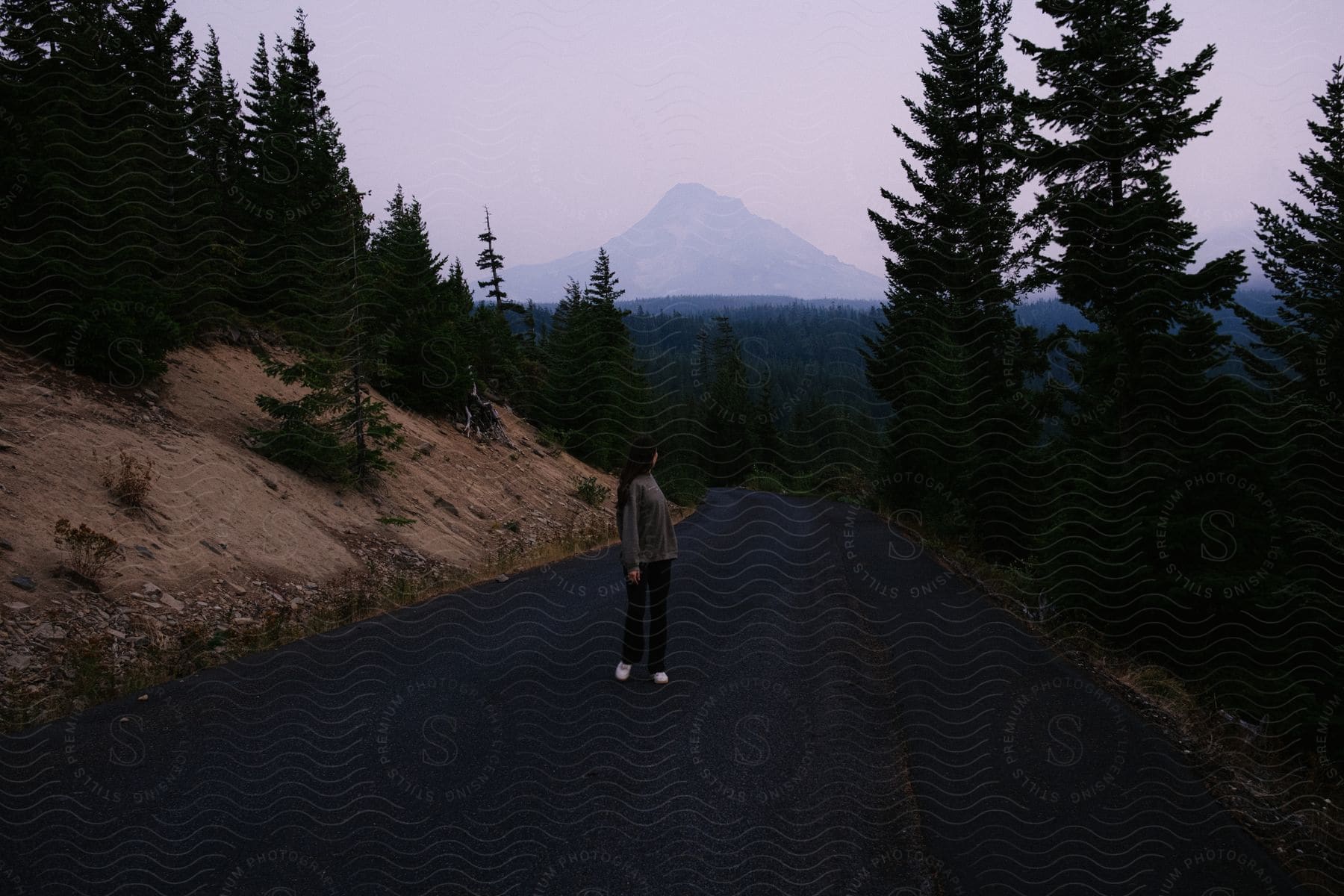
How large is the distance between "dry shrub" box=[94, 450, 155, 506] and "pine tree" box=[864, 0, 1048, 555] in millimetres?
17165

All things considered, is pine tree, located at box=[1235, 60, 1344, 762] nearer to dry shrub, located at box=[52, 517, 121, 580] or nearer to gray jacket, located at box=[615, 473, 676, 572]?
gray jacket, located at box=[615, 473, 676, 572]

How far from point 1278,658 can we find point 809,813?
13214mm

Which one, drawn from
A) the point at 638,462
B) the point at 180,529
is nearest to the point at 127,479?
the point at 180,529

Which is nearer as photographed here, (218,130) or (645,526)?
(645,526)

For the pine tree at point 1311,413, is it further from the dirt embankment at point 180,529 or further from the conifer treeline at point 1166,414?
the dirt embankment at point 180,529

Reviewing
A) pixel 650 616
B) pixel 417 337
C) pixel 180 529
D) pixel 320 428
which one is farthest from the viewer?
pixel 417 337

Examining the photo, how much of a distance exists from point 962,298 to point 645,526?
17.0 meters

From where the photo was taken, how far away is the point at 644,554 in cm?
636

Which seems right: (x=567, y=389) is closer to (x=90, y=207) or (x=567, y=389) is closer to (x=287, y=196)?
(x=287, y=196)

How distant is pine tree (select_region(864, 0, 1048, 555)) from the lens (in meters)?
18.3

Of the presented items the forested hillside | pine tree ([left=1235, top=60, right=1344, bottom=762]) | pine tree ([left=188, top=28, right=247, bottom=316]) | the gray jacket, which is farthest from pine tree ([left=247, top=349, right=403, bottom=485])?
pine tree ([left=1235, top=60, right=1344, bottom=762])

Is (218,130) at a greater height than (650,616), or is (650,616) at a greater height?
(218,130)

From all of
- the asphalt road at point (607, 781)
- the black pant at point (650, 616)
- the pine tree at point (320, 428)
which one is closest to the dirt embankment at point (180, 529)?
the pine tree at point (320, 428)

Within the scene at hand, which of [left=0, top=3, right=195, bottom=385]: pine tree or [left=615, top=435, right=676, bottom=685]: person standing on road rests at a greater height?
[left=0, top=3, right=195, bottom=385]: pine tree
